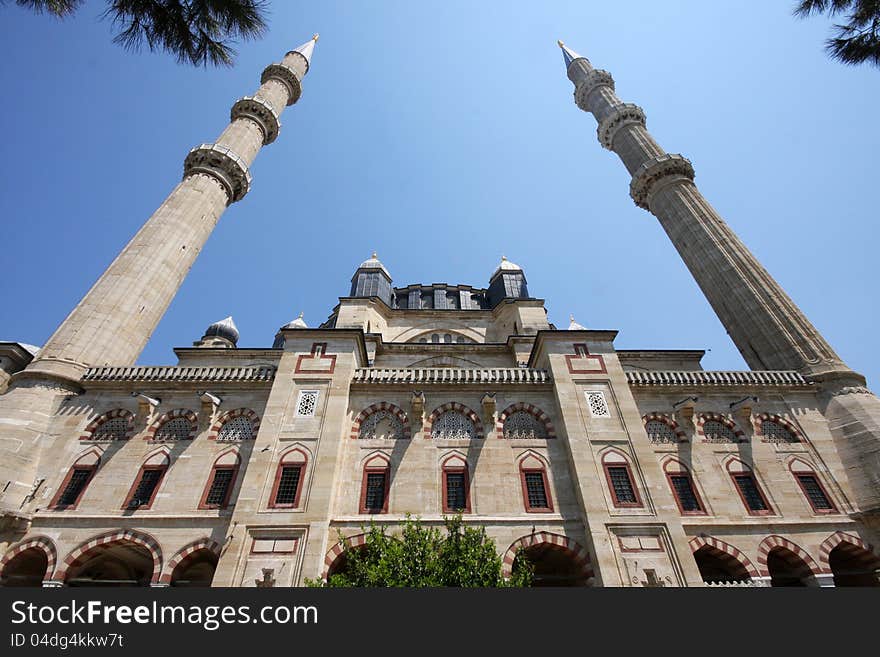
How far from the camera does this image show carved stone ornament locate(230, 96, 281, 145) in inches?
1244

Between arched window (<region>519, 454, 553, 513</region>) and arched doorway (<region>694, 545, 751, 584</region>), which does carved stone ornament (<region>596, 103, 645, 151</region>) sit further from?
arched doorway (<region>694, 545, 751, 584</region>)

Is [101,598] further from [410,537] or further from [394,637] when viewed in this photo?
[410,537]

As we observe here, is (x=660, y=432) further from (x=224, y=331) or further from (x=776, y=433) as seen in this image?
(x=224, y=331)

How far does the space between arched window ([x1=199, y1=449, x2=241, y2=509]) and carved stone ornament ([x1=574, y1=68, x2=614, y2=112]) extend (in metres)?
40.4

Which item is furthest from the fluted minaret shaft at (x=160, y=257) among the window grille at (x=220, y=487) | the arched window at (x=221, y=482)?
the window grille at (x=220, y=487)

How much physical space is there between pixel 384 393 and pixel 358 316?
11073 millimetres

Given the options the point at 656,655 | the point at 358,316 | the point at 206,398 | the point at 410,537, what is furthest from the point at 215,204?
the point at 656,655

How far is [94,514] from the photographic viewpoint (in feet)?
44.8

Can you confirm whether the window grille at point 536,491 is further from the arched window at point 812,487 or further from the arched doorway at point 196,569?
the arched doorway at point 196,569

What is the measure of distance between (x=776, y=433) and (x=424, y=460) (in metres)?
13.4

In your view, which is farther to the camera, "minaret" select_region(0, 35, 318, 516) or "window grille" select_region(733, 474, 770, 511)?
"window grille" select_region(733, 474, 770, 511)

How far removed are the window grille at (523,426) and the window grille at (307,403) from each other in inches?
276

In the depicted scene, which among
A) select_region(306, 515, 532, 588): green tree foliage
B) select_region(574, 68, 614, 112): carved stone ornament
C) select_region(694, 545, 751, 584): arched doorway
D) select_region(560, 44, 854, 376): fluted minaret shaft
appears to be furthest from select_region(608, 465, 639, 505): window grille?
select_region(574, 68, 614, 112): carved stone ornament

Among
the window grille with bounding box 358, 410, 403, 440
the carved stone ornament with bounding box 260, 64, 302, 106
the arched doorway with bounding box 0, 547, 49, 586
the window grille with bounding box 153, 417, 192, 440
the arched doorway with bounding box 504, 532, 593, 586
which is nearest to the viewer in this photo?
the arched doorway with bounding box 504, 532, 593, 586
